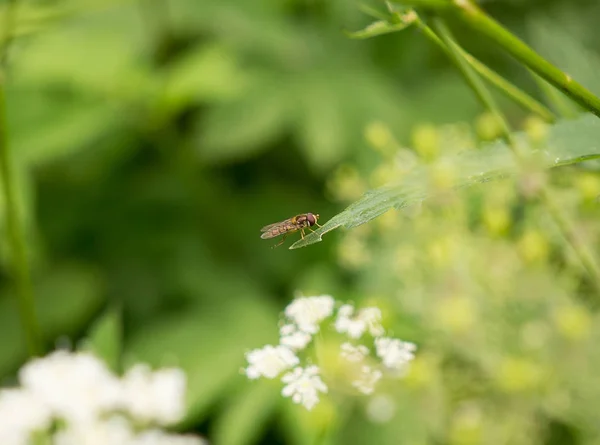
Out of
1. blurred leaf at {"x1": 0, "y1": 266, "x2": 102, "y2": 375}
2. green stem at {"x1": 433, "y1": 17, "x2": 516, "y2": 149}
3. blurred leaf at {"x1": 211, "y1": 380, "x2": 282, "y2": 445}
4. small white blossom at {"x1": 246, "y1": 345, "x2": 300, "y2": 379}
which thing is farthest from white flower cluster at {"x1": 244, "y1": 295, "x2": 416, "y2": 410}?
blurred leaf at {"x1": 0, "y1": 266, "x2": 102, "y2": 375}

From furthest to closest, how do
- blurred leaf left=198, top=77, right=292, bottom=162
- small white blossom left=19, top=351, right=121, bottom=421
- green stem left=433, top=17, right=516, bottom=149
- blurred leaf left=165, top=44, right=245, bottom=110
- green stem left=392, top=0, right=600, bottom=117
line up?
1. blurred leaf left=198, top=77, right=292, bottom=162
2. blurred leaf left=165, top=44, right=245, bottom=110
3. small white blossom left=19, top=351, right=121, bottom=421
4. green stem left=433, top=17, right=516, bottom=149
5. green stem left=392, top=0, right=600, bottom=117

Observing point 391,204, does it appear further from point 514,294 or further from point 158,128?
point 158,128

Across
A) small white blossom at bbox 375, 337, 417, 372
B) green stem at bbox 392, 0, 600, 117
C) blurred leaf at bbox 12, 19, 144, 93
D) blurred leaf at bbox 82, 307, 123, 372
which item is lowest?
small white blossom at bbox 375, 337, 417, 372

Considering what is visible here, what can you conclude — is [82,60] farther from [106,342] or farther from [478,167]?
[478,167]

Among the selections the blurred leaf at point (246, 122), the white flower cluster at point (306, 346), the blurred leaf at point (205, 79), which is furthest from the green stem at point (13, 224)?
the blurred leaf at point (246, 122)

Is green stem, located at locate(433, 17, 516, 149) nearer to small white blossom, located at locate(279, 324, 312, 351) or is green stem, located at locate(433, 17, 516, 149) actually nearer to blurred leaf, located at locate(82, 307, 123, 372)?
small white blossom, located at locate(279, 324, 312, 351)

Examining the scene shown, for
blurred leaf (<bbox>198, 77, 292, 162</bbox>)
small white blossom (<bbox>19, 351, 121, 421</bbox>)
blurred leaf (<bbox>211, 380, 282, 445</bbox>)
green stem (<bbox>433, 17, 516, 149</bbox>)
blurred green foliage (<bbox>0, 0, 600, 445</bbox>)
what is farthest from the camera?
blurred leaf (<bbox>198, 77, 292, 162</bbox>)

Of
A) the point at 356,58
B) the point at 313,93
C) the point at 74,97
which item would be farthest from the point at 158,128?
the point at 356,58
